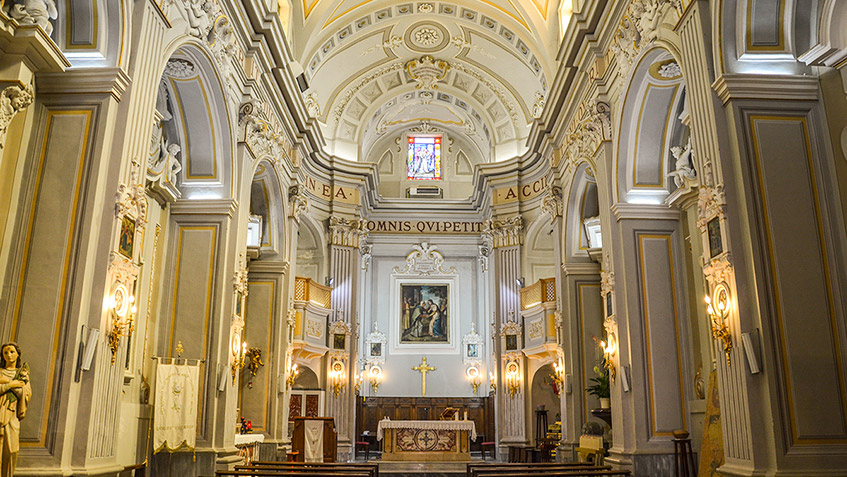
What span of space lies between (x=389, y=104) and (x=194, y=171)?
11285 millimetres

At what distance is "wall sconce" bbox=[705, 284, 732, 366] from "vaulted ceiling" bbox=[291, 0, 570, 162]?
30.9 ft

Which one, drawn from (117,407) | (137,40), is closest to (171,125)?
(137,40)

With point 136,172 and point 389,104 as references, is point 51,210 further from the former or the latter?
point 389,104

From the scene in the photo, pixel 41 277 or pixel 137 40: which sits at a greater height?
pixel 137 40

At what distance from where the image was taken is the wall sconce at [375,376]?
69.7ft

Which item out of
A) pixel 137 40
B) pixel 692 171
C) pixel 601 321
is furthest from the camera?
pixel 601 321

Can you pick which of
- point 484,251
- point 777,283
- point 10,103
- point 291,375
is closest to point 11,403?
point 10,103

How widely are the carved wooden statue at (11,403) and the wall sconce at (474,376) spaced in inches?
646

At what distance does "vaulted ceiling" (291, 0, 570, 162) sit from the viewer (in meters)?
16.7

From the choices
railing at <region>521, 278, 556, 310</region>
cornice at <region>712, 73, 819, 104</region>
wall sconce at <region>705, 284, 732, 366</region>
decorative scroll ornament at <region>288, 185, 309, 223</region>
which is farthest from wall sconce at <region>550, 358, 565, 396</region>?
cornice at <region>712, 73, 819, 104</region>

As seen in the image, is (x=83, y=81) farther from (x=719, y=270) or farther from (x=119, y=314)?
(x=719, y=270)

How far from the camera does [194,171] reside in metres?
11.4

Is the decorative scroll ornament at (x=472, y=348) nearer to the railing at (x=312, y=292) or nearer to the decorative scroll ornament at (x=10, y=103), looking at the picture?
the railing at (x=312, y=292)

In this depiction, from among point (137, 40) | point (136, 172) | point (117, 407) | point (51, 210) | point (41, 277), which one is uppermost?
point (137, 40)
